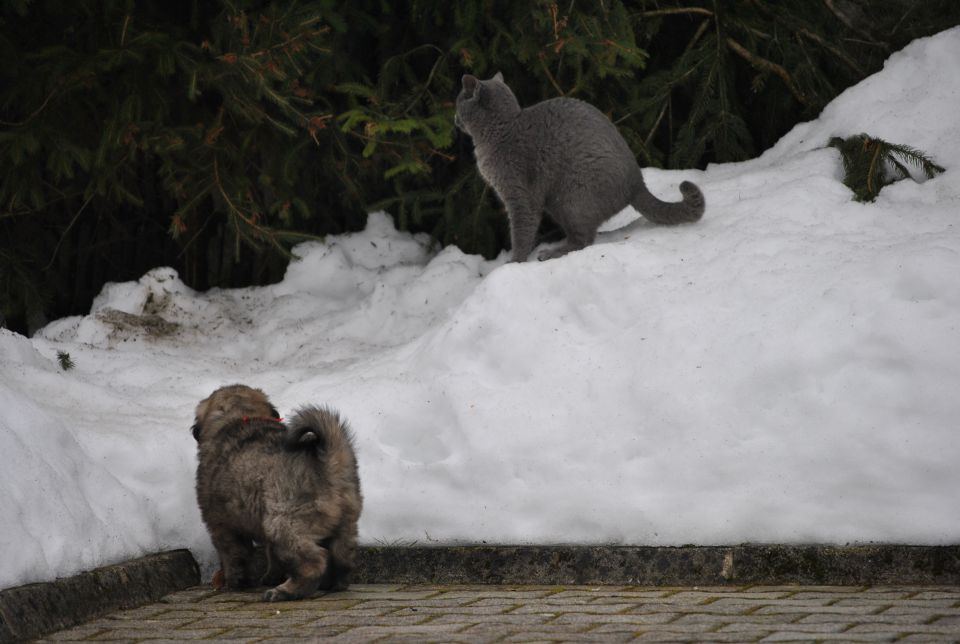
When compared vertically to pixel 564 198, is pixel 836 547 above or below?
below

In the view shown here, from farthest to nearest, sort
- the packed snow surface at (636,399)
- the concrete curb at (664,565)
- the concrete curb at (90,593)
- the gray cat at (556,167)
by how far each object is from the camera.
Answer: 1. the gray cat at (556,167)
2. the packed snow surface at (636,399)
3. the concrete curb at (664,565)
4. the concrete curb at (90,593)

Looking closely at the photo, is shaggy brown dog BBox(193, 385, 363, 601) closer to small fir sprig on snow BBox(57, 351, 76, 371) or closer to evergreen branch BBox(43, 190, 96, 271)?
small fir sprig on snow BBox(57, 351, 76, 371)

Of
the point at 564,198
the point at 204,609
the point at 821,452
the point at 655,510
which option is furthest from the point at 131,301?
the point at 821,452

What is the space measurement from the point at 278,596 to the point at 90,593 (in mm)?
786

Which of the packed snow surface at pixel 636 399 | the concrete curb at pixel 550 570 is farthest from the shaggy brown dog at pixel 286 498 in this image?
the packed snow surface at pixel 636 399

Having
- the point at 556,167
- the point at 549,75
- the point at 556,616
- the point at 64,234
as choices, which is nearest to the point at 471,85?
the point at 556,167

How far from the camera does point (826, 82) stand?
8.90m

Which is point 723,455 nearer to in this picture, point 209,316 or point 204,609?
point 204,609

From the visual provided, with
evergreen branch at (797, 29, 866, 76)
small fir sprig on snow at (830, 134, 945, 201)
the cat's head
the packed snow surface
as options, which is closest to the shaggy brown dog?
the packed snow surface

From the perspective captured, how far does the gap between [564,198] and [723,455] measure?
105 inches

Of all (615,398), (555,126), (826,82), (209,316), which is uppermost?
(826,82)

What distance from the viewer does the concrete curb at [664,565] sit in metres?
4.97

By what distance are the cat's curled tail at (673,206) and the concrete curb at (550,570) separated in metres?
2.73

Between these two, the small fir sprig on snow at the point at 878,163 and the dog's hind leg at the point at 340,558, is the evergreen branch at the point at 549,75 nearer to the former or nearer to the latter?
the small fir sprig on snow at the point at 878,163
